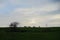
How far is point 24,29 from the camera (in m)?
59.5

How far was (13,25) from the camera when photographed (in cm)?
5338

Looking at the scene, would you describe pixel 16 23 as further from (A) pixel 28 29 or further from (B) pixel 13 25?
(A) pixel 28 29

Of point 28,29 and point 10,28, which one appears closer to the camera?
point 10,28

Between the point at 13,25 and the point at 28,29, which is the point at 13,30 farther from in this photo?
the point at 28,29

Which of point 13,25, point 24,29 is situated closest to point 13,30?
point 13,25

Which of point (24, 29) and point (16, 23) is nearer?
point (16, 23)

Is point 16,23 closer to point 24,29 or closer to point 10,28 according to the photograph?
point 10,28

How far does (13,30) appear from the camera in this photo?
174ft

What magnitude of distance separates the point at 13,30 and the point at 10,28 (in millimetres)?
1627

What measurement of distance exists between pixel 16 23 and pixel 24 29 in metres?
6.38

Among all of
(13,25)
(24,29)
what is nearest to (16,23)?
(13,25)

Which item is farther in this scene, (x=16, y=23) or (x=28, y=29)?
(x=28, y=29)

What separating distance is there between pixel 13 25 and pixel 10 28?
1614 mm

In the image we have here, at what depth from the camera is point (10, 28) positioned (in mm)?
54250
